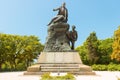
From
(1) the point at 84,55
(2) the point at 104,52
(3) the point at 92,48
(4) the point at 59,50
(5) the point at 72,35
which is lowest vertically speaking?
(4) the point at 59,50

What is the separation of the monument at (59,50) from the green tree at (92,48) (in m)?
28.4

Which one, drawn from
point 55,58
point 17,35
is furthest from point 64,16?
point 17,35

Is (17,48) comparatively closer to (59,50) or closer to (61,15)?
(61,15)

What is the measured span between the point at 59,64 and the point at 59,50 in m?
1.28

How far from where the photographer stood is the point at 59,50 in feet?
77.7

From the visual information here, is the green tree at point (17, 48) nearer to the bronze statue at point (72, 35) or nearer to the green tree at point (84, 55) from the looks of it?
the green tree at point (84, 55)

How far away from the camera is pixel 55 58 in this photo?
2338cm

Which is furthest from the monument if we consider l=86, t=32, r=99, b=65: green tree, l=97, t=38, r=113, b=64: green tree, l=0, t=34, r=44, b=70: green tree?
l=97, t=38, r=113, b=64: green tree

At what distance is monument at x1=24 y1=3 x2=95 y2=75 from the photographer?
A: 2255 centimetres

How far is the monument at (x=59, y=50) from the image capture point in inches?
888

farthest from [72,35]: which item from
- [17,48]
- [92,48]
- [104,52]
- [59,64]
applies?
[104,52]

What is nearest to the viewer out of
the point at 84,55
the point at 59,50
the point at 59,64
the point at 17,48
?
the point at 59,64

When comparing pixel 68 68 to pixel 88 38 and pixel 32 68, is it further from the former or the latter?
pixel 88 38

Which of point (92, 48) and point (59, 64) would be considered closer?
point (59, 64)
